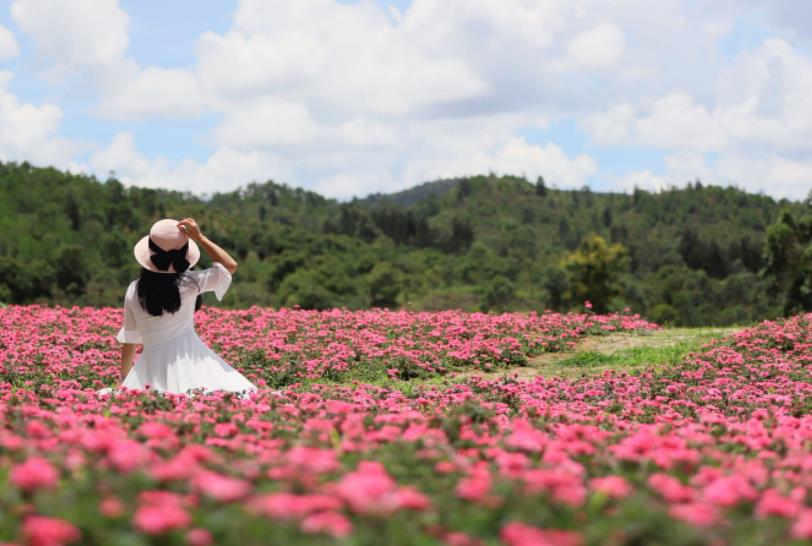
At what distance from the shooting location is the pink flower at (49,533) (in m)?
2.60

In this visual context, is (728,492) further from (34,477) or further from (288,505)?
(34,477)

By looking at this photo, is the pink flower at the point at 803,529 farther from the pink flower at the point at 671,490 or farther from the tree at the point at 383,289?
the tree at the point at 383,289

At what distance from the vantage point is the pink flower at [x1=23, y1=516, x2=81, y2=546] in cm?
260

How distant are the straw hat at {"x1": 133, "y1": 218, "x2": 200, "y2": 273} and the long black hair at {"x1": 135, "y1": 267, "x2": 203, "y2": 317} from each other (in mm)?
77

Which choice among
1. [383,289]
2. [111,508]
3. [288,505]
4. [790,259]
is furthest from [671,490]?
[383,289]

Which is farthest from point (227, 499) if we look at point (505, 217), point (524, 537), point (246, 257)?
point (505, 217)

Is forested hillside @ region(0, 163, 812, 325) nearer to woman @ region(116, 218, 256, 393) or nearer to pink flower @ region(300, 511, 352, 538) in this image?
woman @ region(116, 218, 256, 393)

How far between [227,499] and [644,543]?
1417 mm

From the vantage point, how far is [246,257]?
9450cm

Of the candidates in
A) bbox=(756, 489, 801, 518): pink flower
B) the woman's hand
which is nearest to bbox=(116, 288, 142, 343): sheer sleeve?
the woman's hand

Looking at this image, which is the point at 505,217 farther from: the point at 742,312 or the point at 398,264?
the point at 742,312

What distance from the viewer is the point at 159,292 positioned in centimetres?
792

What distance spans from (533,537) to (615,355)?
12026mm

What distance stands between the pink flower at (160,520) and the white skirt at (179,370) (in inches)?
207
